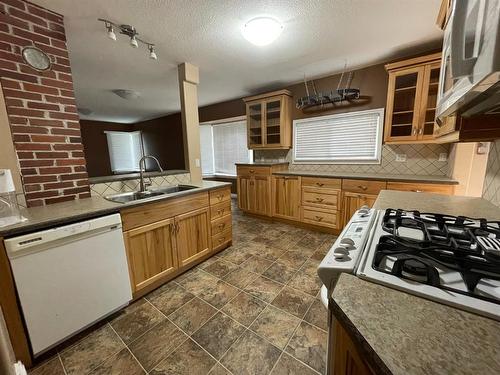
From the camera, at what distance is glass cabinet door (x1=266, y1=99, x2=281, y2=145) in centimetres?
368

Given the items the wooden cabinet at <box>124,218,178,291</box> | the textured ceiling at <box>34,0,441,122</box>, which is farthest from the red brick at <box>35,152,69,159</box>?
the textured ceiling at <box>34,0,441,122</box>

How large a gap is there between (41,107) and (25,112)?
11cm

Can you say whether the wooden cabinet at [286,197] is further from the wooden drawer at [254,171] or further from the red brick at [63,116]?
the red brick at [63,116]

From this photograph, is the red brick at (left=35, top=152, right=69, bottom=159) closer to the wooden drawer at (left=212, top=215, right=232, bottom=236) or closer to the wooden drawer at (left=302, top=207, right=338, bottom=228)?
the wooden drawer at (left=212, top=215, right=232, bottom=236)

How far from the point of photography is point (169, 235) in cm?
198

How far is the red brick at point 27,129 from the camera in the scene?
Result: 4.99ft

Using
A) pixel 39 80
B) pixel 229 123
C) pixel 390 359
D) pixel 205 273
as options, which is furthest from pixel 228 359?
pixel 229 123

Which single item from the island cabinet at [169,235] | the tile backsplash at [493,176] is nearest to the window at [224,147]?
the island cabinet at [169,235]

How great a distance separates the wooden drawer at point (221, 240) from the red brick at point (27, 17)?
238cm

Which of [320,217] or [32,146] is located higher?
[32,146]

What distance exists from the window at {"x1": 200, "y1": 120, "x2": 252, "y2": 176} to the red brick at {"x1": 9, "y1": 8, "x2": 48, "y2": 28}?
10.9 ft

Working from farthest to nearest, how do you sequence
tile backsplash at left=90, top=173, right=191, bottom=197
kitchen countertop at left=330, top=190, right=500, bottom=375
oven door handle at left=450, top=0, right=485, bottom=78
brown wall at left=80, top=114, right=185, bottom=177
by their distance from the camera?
brown wall at left=80, top=114, right=185, bottom=177 < tile backsplash at left=90, top=173, right=191, bottom=197 < oven door handle at left=450, top=0, right=485, bottom=78 < kitchen countertop at left=330, top=190, right=500, bottom=375

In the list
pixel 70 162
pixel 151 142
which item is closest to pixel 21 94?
pixel 70 162

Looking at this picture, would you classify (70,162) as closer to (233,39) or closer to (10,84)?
(10,84)
